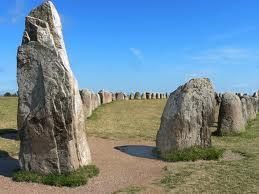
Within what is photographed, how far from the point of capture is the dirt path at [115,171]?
11695 millimetres

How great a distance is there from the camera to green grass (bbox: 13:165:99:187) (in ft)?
39.4

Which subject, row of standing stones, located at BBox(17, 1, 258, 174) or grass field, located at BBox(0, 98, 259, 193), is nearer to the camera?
grass field, located at BBox(0, 98, 259, 193)

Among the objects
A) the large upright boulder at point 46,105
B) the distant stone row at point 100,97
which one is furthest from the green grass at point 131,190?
the distant stone row at point 100,97

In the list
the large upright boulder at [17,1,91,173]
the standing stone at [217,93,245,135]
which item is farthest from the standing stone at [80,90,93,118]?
the large upright boulder at [17,1,91,173]

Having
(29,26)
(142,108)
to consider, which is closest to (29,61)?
(29,26)

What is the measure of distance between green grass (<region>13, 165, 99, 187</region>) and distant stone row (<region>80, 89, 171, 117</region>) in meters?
16.3

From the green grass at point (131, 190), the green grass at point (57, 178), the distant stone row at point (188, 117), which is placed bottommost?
the green grass at point (131, 190)

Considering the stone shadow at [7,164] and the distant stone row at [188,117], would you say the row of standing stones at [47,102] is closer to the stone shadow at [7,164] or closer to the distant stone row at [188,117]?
the stone shadow at [7,164]

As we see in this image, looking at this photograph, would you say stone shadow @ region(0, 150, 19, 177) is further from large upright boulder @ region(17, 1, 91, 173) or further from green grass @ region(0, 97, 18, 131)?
green grass @ region(0, 97, 18, 131)

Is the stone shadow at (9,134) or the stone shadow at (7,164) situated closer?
the stone shadow at (7,164)

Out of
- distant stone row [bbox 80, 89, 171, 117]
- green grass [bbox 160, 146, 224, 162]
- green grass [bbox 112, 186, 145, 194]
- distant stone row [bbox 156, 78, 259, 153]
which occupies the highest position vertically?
distant stone row [bbox 80, 89, 171, 117]

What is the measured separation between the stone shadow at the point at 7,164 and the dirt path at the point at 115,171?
0.03 metres

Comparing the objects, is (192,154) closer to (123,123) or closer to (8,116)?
(123,123)

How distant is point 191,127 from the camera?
640 inches
